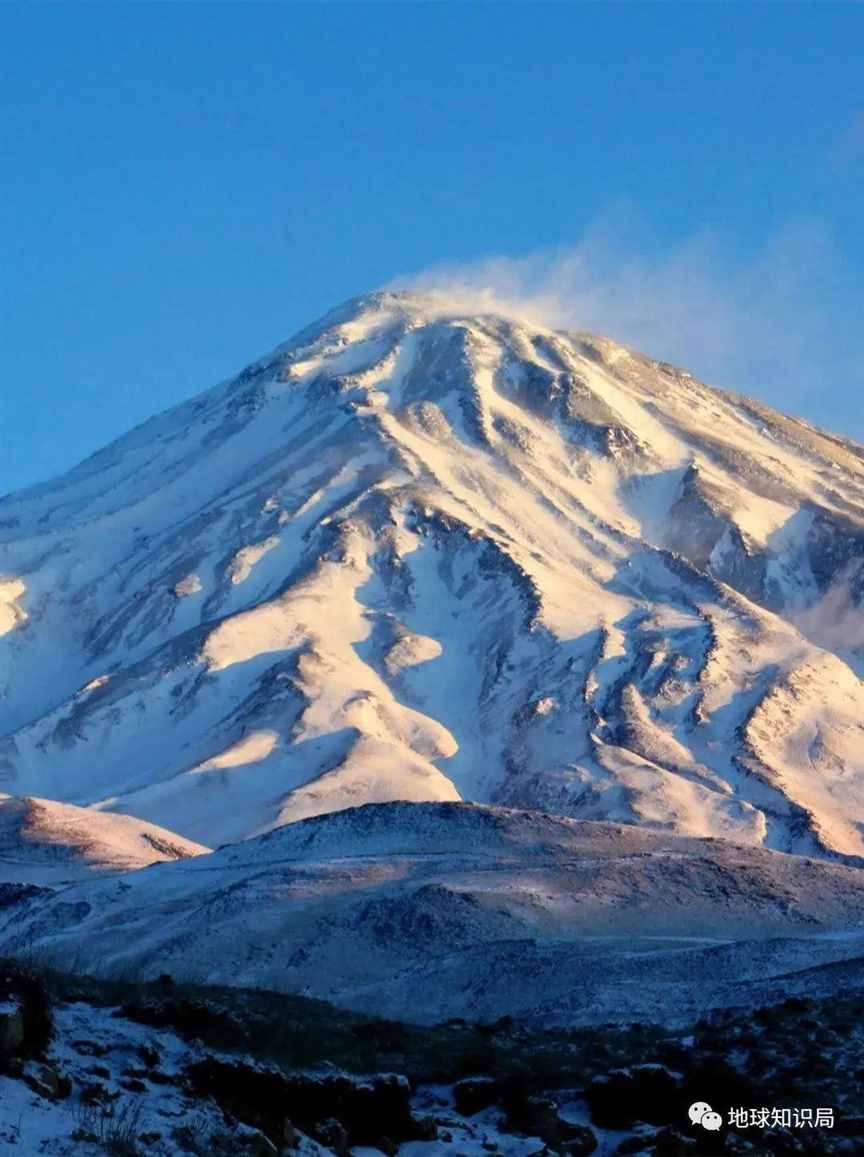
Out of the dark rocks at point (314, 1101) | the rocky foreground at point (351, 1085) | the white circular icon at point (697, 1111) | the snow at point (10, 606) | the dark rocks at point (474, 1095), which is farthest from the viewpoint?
the snow at point (10, 606)

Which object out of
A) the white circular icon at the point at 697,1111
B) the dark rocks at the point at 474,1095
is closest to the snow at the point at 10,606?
the dark rocks at the point at 474,1095

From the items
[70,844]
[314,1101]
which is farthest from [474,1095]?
[70,844]

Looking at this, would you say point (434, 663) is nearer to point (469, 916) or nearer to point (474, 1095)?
point (469, 916)

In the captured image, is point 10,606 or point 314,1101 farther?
point 10,606

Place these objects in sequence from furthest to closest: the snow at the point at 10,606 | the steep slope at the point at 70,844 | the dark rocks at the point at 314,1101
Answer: the snow at the point at 10,606 < the steep slope at the point at 70,844 < the dark rocks at the point at 314,1101

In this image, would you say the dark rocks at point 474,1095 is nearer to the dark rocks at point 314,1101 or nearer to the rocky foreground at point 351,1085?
the rocky foreground at point 351,1085
